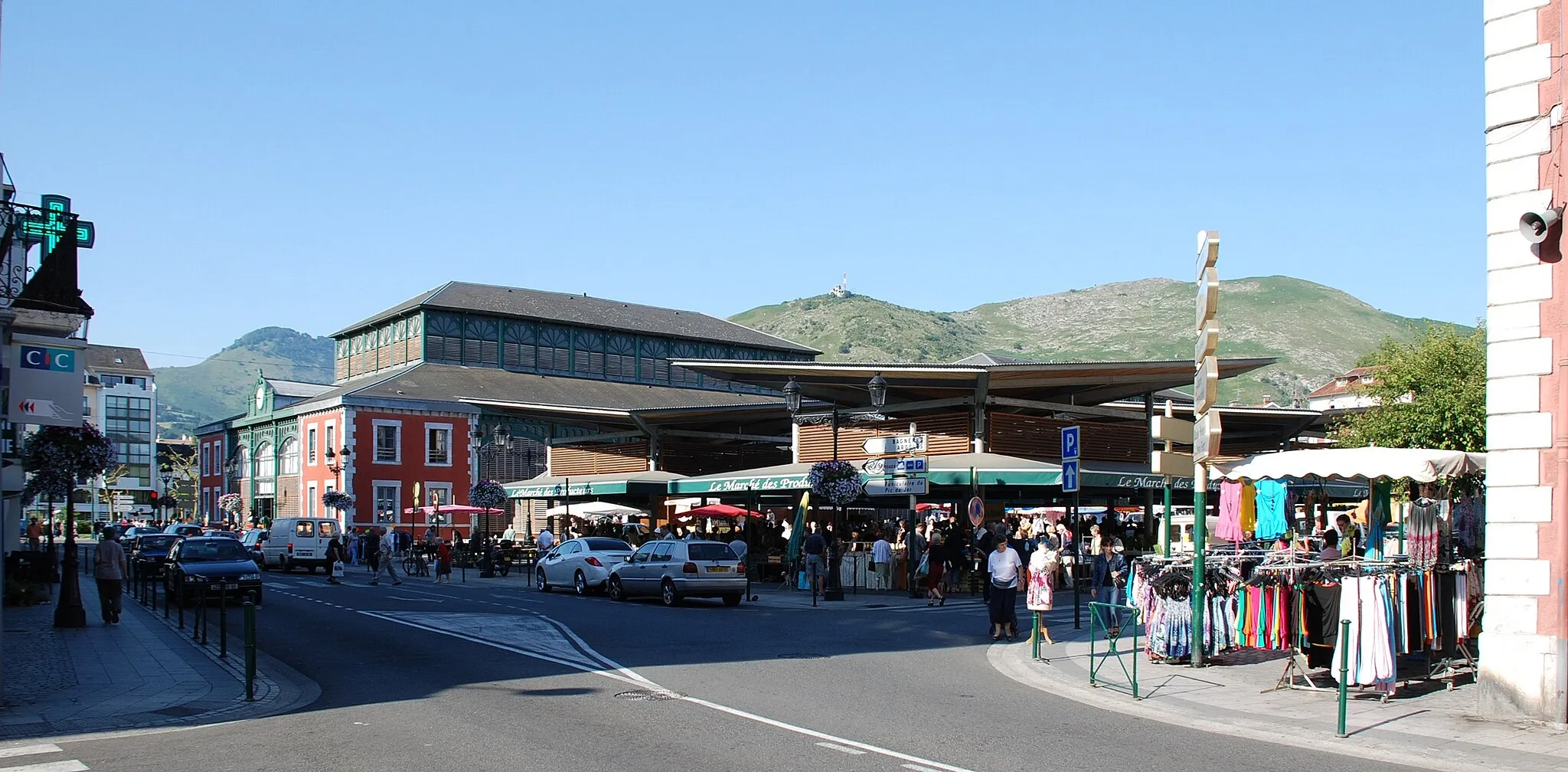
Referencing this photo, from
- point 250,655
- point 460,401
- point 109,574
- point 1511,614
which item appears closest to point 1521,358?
point 1511,614

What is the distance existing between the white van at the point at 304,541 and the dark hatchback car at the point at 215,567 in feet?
43.9

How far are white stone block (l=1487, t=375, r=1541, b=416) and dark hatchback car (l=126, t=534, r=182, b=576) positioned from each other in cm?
2687

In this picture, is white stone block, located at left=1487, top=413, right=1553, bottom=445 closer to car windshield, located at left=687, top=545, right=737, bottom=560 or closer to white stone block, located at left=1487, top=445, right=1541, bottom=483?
white stone block, located at left=1487, top=445, right=1541, bottom=483

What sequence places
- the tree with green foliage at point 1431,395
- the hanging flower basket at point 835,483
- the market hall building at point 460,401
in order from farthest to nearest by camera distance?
the market hall building at point 460,401
the tree with green foliage at point 1431,395
the hanging flower basket at point 835,483

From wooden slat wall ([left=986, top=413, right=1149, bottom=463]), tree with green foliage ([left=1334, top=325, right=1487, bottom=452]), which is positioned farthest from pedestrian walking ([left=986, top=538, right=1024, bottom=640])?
tree with green foliage ([left=1334, top=325, right=1487, bottom=452])

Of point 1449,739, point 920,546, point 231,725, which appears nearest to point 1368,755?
point 1449,739

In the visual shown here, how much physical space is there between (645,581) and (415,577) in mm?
16004

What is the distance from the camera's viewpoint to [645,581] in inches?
1114

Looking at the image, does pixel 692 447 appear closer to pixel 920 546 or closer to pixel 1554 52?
pixel 920 546

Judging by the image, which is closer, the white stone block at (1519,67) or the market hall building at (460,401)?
the white stone block at (1519,67)

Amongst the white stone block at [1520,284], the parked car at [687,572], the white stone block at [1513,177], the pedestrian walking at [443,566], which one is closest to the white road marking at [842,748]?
the white stone block at [1520,284]

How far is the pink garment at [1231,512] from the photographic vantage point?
17984 millimetres

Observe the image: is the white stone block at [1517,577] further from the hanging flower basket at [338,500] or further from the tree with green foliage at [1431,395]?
the hanging flower basket at [338,500]

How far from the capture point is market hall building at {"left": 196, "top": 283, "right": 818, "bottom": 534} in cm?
5894
